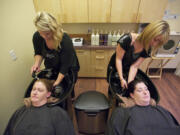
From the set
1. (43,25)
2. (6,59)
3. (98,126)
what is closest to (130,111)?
(98,126)

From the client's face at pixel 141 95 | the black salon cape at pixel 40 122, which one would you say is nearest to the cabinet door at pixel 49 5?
the black salon cape at pixel 40 122

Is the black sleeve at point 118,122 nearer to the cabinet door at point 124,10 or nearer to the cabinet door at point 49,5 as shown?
the cabinet door at point 124,10

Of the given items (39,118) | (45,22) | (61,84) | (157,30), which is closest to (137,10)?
(157,30)

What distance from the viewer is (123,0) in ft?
5.90

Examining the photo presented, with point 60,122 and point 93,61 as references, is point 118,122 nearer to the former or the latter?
point 60,122

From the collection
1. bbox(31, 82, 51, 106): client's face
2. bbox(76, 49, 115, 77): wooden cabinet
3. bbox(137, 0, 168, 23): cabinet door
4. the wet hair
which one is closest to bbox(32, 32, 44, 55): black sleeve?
bbox(31, 82, 51, 106): client's face

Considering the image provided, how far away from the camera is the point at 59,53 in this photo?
4.15ft

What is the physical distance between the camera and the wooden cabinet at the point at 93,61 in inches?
84.4

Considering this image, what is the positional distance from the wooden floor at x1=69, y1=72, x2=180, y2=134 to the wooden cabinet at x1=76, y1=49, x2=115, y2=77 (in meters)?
0.17

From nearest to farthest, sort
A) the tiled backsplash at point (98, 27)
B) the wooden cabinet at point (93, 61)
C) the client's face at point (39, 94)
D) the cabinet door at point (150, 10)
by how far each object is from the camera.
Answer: the client's face at point (39, 94) < the cabinet door at point (150, 10) < the wooden cabinet at point (93, 61) < the tiled backsplash at point (98, 27)

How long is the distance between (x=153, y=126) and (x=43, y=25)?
1319 millimetres

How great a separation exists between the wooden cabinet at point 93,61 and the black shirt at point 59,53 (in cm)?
85

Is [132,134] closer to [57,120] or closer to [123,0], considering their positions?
[57,120]

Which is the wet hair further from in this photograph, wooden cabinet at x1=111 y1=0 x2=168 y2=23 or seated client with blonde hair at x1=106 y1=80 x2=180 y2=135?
wooden cabinet at x1=111 y1=0 x2=168 y2=23
